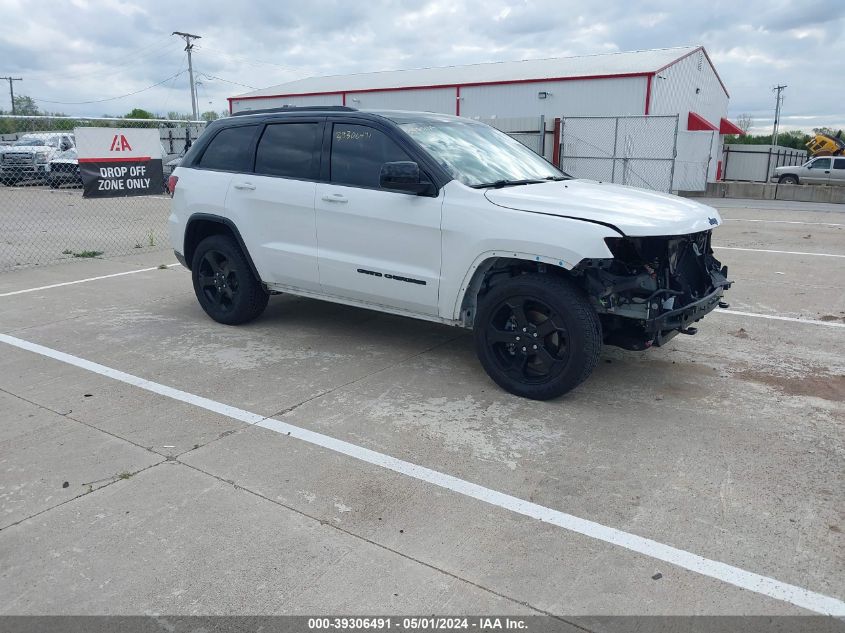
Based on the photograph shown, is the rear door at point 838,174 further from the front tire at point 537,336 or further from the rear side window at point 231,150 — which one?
the front tire at point 537,336

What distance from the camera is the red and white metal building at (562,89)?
26.3 meters

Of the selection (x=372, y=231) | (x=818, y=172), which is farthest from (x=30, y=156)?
(x=818, y=172)

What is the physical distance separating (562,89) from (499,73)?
4.34 meters

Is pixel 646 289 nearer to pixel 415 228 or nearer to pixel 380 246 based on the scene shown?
pixel 415 228

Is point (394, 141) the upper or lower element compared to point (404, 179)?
upper

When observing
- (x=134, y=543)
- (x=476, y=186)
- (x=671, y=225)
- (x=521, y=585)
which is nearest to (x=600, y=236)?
(x=671, y=225)

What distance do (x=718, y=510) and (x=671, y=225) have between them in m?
1.80

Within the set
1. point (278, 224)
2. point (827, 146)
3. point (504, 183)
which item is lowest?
point (278, 224)

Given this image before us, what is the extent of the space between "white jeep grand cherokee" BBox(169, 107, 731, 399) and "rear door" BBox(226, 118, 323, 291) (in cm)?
1

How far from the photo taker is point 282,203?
581 cm

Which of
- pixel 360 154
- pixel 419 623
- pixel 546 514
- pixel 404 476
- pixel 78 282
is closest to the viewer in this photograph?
pixel 419 623

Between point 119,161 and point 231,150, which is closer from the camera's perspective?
point 231,150

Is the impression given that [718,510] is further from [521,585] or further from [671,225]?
[671,225]

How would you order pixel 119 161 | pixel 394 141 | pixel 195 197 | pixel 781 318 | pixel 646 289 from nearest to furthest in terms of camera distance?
pixel 646 289 → pixel 394 141 → pixel 195 197 → pixel 781 318 → pixel 119 161
